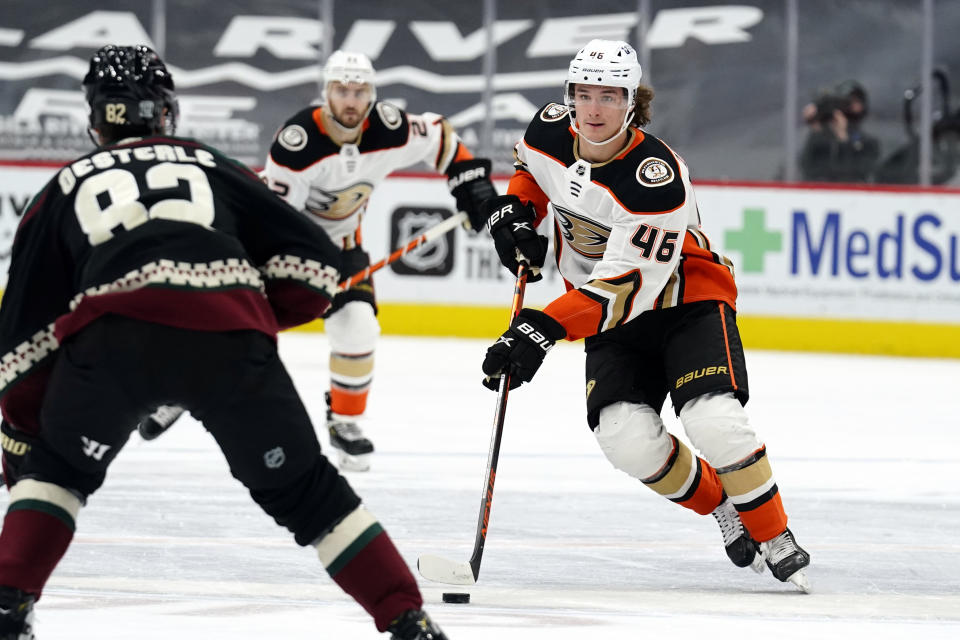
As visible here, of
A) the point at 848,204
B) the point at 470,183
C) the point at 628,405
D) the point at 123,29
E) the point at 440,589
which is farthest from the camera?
the point at 123,29

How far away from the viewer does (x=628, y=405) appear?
334cm

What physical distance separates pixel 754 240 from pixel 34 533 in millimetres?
6184

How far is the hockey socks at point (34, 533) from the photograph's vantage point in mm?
2125

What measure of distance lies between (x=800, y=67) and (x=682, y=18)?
0.74 m

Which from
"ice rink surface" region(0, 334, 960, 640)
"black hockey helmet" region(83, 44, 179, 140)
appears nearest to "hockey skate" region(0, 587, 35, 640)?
"ice rink surface" region(0, 334, 960, 640)

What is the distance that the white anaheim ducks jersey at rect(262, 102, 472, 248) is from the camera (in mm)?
4875

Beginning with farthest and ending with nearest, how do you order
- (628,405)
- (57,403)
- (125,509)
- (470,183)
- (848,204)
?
(848,204), (470,183), (125,509), (628,405), (57,403)

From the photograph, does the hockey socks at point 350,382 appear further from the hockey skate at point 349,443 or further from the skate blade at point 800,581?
the skate blade at point 800,581

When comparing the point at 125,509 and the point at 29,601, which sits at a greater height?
the point at 29,601

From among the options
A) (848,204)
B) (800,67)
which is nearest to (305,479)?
(848,204)

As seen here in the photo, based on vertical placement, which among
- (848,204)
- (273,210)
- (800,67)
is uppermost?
(273,210)

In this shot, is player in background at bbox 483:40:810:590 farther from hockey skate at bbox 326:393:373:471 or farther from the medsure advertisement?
the medsure advertisement

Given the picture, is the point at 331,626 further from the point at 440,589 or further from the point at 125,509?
the point at 125,509

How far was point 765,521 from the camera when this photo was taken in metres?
3.24
